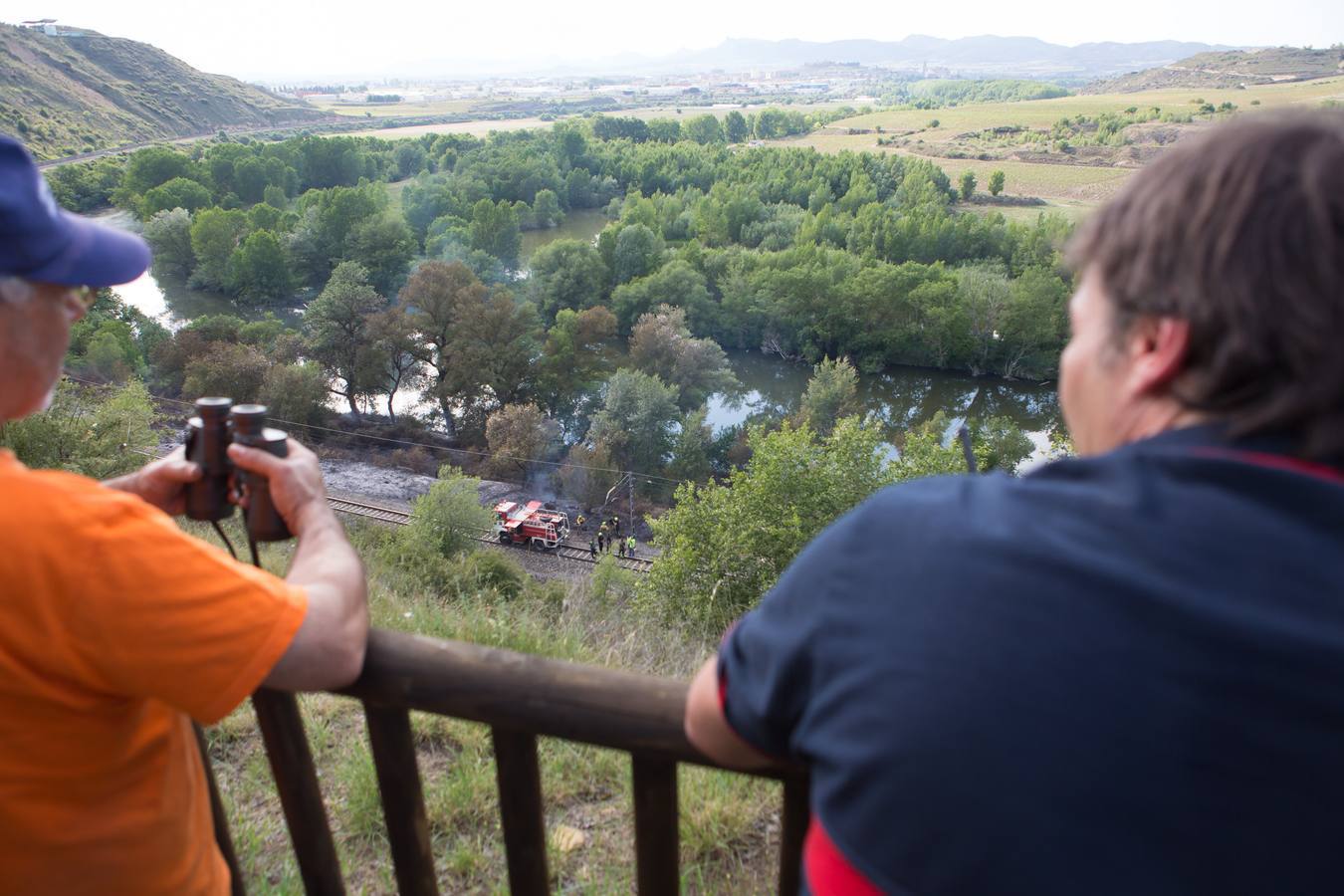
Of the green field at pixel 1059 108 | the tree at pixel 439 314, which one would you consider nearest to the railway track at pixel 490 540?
the tree at pixel 439 314

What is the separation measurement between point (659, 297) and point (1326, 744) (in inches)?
1076

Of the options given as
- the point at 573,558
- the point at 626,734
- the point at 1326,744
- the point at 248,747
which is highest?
the point at 1326,744

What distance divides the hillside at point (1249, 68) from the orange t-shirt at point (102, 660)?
1123 inches

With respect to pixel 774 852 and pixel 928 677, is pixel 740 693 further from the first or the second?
pixel 774 852

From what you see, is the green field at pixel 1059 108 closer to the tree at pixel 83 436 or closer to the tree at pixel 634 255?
the tree at pixel 83 436

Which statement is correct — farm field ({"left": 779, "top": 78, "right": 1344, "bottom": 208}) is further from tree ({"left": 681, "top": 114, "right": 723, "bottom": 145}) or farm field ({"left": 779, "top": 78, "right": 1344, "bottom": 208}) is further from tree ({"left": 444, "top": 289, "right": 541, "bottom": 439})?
tree ({"left": 444, "top": 289, "right": 541, "bottom": 439})

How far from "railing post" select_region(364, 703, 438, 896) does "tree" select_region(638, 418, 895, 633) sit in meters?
8.90

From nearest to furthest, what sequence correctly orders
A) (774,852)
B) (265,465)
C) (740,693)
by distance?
1. (740,693)
2. (265,465)
3. (774,852)

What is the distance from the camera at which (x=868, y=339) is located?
2739cm

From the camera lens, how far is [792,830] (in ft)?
3.83

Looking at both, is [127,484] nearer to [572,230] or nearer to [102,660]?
[102,660]

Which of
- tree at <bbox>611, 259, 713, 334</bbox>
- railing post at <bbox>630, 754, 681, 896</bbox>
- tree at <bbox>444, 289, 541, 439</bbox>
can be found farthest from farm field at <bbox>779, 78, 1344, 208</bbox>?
tree at <bbox>444, 289, 541, 439</bbox>

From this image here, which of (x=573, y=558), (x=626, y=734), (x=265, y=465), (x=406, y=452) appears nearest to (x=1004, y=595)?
(x=626, y=734)

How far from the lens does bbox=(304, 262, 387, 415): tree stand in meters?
21.5
